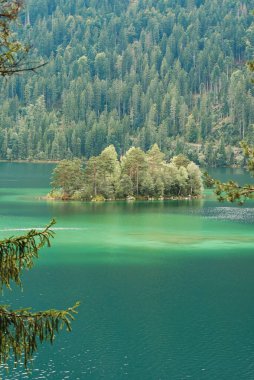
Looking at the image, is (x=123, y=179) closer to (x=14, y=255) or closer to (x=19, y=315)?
(x=14, y=255)

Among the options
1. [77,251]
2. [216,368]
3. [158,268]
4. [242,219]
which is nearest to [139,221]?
[242,219]

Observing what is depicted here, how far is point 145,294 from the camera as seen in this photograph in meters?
56.6

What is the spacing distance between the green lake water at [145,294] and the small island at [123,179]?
2616 centimetres

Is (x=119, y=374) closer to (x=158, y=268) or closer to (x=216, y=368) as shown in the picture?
(x=216, y=368)

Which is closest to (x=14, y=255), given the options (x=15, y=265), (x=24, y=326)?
(x=15, y=265)

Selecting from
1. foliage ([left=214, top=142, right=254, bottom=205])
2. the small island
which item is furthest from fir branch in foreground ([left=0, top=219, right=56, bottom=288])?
the small island

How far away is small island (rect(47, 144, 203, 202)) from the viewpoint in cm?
13425

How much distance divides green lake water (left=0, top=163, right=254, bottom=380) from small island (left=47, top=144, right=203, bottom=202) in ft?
85.8

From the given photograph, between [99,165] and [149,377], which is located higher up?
[99,165]

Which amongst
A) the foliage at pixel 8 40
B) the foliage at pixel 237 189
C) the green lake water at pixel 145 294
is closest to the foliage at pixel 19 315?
the foliage at pixel 8 40

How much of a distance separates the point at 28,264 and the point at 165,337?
31.4 m

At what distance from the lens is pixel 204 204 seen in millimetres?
131250

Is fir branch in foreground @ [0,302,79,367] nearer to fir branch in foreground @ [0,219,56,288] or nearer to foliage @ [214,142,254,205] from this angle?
fir branch in foreground @ [0,219,56,288]

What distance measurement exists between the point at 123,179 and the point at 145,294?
7939 centimetres
